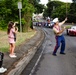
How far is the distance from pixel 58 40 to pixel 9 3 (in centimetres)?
2179

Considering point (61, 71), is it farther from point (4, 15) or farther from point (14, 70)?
point (4, 15)

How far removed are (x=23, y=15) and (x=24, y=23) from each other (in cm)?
165

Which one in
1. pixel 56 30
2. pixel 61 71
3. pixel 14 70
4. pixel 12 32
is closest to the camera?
pixel 14 70

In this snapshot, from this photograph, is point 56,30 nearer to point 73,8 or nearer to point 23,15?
point 23,15

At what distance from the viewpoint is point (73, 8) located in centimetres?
9431

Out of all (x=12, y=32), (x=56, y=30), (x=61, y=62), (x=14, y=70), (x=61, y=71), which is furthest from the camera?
(x=56, y=30)

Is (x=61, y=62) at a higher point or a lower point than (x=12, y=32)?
lower

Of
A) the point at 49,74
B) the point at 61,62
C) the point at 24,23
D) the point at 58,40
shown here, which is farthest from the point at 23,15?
the point at 49,74

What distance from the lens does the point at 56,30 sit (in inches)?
591

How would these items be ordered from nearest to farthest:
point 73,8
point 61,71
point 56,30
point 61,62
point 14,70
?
1. point 14,70
2. point 61,71
3. point 61,62
4. point 56,30
5. point 73,8

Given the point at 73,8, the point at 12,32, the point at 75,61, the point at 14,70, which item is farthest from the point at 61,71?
the point at 73,8

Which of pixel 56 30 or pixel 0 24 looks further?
pixel 0 24

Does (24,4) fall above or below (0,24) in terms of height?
above

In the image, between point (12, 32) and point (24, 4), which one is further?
point (24, 4)
